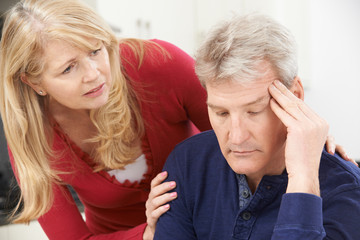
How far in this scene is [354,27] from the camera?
12.4 feet

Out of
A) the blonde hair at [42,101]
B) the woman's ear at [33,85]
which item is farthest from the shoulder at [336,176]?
the woman's ear at [33,85]

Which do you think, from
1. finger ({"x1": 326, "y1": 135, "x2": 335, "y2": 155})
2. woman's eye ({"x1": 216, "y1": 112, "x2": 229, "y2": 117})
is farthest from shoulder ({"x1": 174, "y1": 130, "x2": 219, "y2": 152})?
finger ({"x1": 326, "y1": 135, "x2": 335, "y2": 155})

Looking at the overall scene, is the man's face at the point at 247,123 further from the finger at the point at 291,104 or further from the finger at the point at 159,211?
the finger at the point at 159,211

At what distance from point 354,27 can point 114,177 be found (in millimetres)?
2991

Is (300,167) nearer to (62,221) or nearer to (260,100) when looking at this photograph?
(260,100)

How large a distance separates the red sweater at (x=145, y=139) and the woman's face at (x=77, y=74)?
0.19 metres

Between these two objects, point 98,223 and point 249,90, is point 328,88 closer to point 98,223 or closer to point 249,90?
point 98,223

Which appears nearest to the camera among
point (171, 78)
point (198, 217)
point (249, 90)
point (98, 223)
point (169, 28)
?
point (249, 90)

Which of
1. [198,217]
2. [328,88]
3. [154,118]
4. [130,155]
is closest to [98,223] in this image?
[130,155]

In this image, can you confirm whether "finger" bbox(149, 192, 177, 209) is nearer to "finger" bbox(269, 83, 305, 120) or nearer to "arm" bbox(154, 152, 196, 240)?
"arm" bbox(154, 152, 196, 240)

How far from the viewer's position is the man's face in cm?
105

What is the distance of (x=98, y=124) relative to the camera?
1497 mm

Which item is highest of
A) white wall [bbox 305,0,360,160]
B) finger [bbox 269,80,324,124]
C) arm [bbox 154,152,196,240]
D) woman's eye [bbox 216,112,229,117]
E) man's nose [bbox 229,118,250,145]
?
finger [bbox 269,80,324,124]

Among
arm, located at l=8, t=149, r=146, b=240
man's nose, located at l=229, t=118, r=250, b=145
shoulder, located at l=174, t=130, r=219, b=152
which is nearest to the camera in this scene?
man's nose, located at l=229, t=118, r=250, b=145
